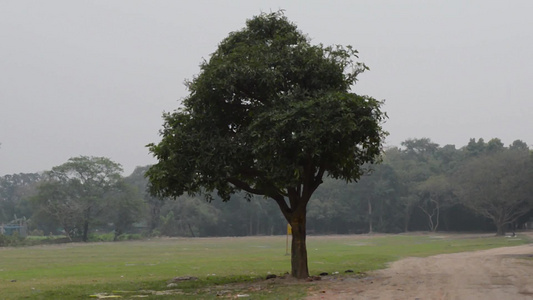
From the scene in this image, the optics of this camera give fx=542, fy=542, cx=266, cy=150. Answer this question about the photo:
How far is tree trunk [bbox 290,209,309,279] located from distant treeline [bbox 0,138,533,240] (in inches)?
2430

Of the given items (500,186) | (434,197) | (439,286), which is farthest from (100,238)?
(439,286)

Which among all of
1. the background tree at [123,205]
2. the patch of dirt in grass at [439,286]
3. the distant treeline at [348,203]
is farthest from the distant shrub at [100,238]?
the patch of dirt in grass at [439,286]

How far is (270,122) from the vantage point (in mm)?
19859

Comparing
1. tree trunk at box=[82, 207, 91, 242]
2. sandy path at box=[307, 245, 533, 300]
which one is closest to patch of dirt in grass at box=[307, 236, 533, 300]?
sandy path at box=[307, 245, 533, 300]

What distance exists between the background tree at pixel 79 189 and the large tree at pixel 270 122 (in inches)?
3020

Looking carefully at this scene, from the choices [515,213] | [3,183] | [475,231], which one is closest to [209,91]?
[515,213]

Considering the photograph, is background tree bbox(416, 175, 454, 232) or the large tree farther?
background tree bbox(416, 175, 454, 232)

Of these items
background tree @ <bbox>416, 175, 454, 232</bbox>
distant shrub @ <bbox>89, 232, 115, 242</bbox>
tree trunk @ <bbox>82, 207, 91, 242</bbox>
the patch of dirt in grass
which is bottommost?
the patch of dirt in grass

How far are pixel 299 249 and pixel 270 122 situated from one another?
598 cm

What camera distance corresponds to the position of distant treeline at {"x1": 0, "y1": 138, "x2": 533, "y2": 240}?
80.7m

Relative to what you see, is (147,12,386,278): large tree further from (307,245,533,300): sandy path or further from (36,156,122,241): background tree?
(36,156,122,241): background tree

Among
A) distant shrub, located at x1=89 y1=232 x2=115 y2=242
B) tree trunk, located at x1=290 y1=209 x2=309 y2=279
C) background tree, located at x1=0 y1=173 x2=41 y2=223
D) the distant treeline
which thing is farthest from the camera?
background tree, located at x1=0 y1=173 x2=41 y2=223

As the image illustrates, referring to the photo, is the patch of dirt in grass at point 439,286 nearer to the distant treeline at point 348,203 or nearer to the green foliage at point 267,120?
the green foliage at point 267,120

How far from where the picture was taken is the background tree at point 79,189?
3634 inches
